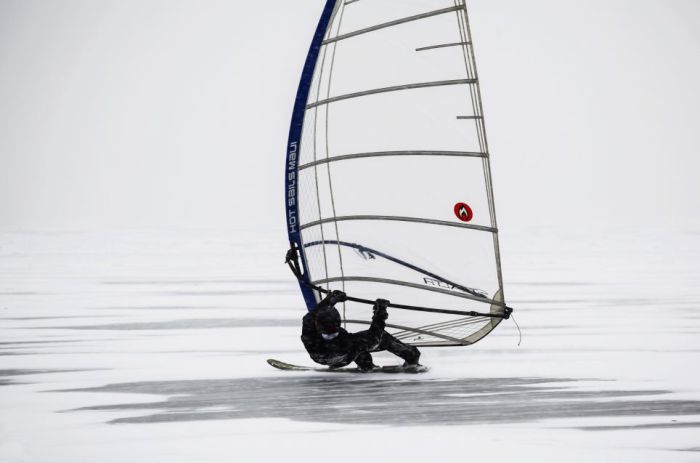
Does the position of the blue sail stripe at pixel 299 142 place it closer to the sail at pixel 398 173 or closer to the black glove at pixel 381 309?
the sail at pixel 398 173

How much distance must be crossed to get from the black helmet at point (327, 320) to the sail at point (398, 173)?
0.84 metres

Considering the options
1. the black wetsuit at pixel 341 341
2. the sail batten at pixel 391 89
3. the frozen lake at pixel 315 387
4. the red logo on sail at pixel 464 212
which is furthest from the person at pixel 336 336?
the sail batten at pixel 391 89

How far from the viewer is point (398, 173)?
10297 mm

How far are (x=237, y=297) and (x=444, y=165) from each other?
8.24m

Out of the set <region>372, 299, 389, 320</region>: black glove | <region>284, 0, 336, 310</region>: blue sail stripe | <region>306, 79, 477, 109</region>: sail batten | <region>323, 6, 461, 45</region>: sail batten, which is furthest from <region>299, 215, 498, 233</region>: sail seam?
<region>323, 6, 461, 45</region>: sail batten

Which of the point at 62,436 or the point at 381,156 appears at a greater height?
the point at 381,156

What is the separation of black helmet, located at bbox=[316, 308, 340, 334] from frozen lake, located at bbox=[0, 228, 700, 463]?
1.32 ft

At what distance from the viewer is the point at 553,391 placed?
883 cm

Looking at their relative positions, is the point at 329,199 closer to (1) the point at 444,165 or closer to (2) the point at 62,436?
(1) the point at 444,165

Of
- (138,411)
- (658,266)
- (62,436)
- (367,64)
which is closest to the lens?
(62,436)

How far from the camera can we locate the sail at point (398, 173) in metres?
10.1

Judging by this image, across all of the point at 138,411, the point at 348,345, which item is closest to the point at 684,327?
the point at 348,345

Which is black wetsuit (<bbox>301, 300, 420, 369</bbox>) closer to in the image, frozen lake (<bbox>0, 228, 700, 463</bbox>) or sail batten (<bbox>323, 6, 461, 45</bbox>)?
frozen lake (<bbox>0, 228, 700, 463</bbox>)

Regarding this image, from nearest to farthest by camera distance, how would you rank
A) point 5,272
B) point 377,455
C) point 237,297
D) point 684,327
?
point 377,455
point 684,327
point 237,297
point 5,272
